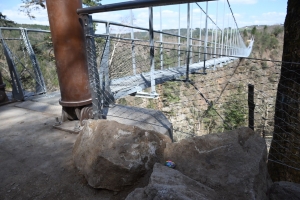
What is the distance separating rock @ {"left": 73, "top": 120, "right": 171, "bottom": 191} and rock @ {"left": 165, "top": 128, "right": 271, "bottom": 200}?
11 centimetres

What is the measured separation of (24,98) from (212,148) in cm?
289

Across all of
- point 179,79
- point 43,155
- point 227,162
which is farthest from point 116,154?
point 179,79

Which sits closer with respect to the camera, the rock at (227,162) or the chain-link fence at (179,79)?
the rock at (227,162)

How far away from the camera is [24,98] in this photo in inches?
118

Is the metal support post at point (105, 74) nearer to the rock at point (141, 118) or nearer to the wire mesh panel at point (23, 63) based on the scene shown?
the rock at point (141, 118)

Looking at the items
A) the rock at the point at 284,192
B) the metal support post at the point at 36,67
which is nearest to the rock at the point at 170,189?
the rock at the point at 284,192

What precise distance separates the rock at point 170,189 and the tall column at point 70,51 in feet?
3.64

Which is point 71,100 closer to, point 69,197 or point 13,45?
Answer: point 69,197

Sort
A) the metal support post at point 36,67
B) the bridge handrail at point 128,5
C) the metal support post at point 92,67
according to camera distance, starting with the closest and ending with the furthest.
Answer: the bridge handrail at point 128,5 < the metal support post at point 92,67 < the metal support post at point 36,67

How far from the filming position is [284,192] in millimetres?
942

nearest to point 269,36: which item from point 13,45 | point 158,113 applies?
point 13,45

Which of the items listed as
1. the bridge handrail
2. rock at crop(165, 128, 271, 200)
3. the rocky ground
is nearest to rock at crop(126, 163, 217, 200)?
the rocky ground

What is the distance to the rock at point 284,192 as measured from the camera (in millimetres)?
915

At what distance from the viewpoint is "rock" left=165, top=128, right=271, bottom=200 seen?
862 mm
